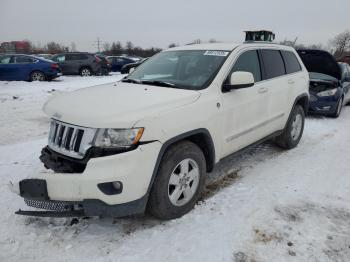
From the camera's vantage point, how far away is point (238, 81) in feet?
11.2

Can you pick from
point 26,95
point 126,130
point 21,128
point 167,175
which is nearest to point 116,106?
point 126,130

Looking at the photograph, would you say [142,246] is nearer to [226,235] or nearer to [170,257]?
[170,257]

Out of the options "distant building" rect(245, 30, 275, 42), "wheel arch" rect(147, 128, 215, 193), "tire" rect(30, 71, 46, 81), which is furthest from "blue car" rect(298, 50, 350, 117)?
"tire" rect(30, 71, 46, 81)

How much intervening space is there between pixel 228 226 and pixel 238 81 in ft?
5.12

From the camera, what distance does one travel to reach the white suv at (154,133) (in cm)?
260

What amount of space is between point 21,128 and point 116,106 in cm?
455

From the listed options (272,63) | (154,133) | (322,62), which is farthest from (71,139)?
(322,62)

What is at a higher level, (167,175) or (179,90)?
(179,90)

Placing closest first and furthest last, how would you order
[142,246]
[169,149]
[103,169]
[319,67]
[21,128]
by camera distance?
[103,169], [142,246], [169,149], [21,128], [319,67]

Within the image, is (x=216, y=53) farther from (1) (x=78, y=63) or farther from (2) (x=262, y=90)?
(1) (x=78, y=63)

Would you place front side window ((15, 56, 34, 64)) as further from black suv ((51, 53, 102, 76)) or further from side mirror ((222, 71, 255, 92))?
side mirror ((222, 71, 255, 92))

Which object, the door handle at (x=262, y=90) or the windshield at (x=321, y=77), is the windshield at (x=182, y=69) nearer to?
the door handle at (x=262, y=90)

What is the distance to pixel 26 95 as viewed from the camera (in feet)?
34.5

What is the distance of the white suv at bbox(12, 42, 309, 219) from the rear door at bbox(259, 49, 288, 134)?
100 mm
